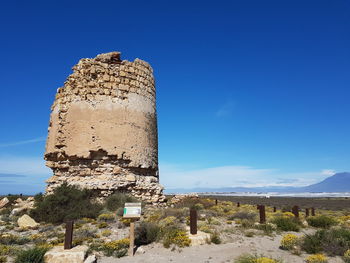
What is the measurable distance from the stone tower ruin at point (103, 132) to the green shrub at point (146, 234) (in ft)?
15.9

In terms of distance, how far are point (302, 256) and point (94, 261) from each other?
5.04m

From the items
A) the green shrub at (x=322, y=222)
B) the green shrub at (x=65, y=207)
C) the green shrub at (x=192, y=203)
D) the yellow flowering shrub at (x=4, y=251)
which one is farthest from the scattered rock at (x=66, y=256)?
the green shrub at (x=192, y=203)

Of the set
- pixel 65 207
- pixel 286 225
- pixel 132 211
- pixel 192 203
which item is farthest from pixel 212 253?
pixel 192 203

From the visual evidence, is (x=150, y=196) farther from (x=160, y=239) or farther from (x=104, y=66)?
(x=104, y=66)

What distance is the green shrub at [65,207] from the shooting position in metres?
11.0

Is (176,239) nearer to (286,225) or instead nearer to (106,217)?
(106,217)

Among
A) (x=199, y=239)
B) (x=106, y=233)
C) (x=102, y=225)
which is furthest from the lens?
(x=102, y=225)

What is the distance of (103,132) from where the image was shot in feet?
44.8

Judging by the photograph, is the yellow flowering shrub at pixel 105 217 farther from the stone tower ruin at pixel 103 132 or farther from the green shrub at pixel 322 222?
the green shrub at pixel 322 222

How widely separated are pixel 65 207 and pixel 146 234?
4900mm

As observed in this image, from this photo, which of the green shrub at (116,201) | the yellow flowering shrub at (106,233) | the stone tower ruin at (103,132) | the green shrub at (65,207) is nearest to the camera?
the yellow flowering shrub at (106,233)

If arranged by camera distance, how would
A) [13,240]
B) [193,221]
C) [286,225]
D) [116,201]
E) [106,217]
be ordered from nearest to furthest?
1. [13,240]
2. [193,221]
3. [286,225]
4. [106,217]
5. [116,201]

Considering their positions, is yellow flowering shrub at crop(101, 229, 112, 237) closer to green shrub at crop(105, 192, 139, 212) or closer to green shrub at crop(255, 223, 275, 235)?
green shrub at crop(105, 192, 139, 212)

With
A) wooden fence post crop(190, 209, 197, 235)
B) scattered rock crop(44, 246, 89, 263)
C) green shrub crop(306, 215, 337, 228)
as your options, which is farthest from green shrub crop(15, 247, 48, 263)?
green shrub crop(306, 215, 337, 228)
